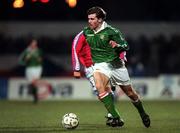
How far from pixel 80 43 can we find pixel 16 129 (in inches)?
90.4

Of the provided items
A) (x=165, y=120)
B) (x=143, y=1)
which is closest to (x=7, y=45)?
(x=143, y=1)

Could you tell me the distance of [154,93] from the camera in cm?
2755

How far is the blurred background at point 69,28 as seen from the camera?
31297 mm

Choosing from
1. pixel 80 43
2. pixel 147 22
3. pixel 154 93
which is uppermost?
pixel 80 43

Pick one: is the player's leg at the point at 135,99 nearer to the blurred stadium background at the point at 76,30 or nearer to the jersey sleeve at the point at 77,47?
the jersey sleeve at the point at 77,47

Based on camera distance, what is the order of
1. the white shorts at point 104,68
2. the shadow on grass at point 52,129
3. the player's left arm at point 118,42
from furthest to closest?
1. the white shorts at point 104,68
2. the player's left arm at point 118,42
3. the shadow on grass at point 52,129

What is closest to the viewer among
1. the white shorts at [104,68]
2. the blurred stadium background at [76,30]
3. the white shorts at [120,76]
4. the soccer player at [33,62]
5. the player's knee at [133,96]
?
the white shorts at [104,68]

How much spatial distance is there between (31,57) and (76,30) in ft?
32.6

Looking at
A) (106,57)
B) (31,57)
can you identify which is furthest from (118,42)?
(31,57)

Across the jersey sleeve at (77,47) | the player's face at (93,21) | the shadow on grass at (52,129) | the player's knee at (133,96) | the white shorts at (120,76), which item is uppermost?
the player's face at (93,21)

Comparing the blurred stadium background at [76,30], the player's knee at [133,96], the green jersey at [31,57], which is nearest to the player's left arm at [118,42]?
the player's knee at [133,96]

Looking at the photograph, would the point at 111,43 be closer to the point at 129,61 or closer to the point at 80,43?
the point at 80,43

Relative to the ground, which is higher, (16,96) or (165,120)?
(165,120)

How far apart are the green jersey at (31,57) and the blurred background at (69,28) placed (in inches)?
262
